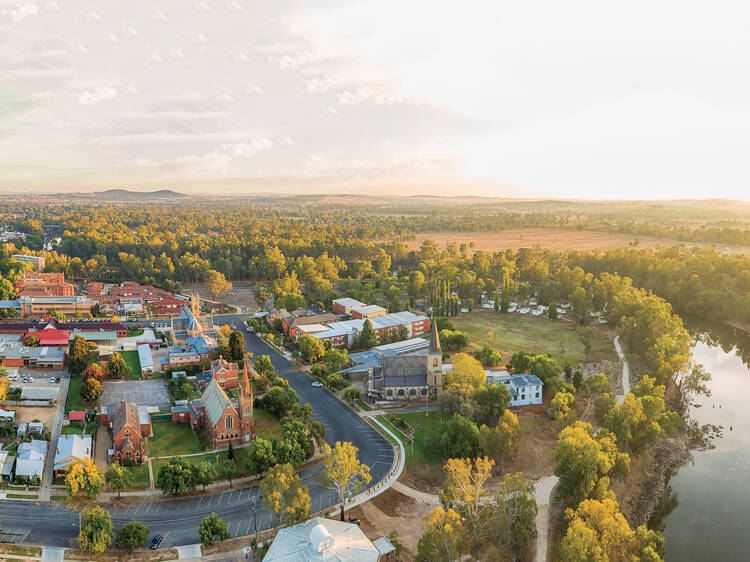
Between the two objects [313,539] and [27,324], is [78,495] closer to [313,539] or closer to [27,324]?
[313,539]

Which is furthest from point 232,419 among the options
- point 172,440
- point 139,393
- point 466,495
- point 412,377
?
point 466,495

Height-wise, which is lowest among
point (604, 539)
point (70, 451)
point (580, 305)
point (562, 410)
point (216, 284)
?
point (562, 410)

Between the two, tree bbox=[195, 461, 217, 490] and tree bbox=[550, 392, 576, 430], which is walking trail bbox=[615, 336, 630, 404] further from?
tree bbox=[195, 461, 217, 490]

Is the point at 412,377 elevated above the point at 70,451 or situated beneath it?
elevated above

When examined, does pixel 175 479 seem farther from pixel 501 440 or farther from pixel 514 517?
pixel 501 440

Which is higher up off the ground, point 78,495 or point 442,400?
point 442,400

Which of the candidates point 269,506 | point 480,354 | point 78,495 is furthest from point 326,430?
point 480,354
